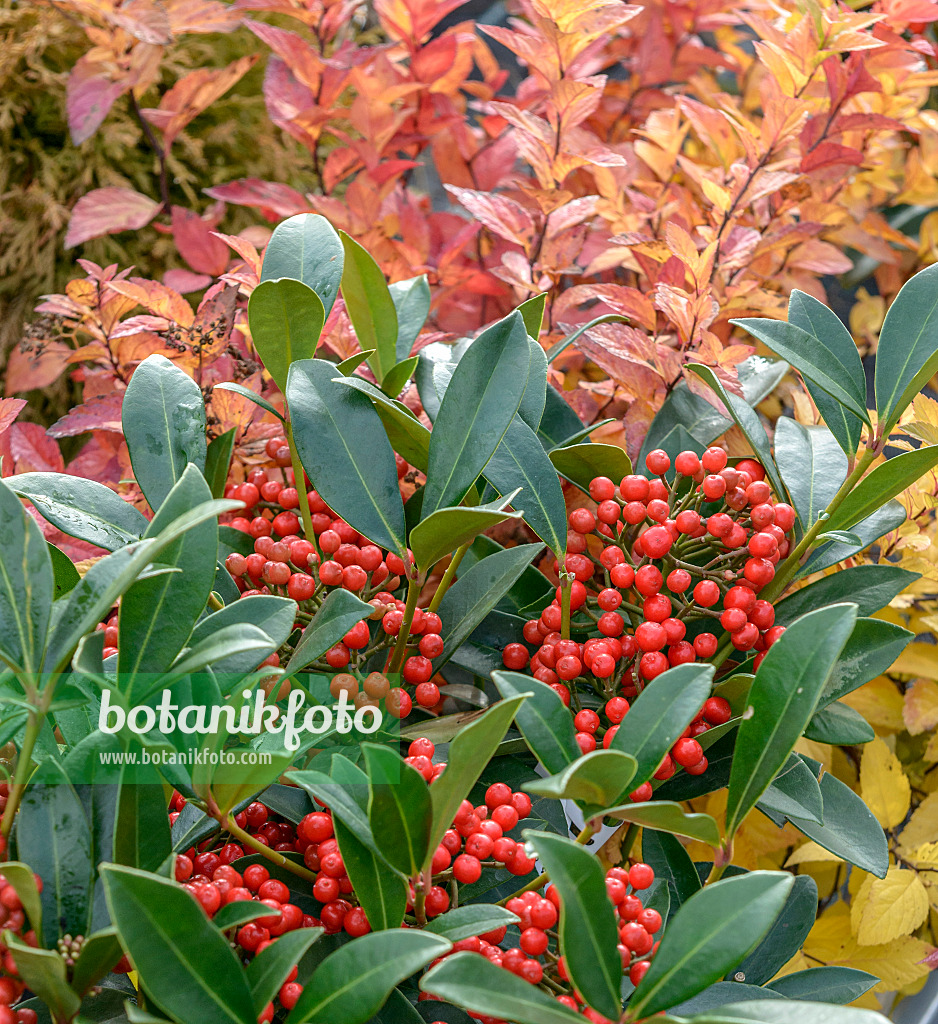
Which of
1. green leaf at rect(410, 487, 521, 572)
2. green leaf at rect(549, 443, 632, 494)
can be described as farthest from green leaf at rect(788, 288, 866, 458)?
green leaf at rect(410, 487, 521, 572)

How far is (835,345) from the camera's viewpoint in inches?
19.6

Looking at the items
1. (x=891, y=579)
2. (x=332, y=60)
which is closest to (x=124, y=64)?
(x=332, y=60)

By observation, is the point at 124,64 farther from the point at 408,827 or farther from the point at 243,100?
the point at 408,827

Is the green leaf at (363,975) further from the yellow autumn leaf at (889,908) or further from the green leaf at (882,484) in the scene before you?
the yellow autumn leaf at (889,908)

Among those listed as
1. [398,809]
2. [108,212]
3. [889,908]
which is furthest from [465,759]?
[108,212]

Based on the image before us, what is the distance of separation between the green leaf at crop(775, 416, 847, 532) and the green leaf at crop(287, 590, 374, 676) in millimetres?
251

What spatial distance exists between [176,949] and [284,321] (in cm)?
30

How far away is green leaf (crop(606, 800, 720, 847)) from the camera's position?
32 cm

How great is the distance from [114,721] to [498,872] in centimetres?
20

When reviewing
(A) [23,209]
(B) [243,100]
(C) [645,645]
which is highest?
(B) [243,100]

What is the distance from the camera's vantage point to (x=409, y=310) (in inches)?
23.4

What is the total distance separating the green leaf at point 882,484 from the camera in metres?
0.43

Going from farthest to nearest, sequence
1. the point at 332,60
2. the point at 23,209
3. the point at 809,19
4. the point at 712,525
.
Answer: the point at 23,209 < the point at 332,60 < the point at 809,19 < the point at 712,525

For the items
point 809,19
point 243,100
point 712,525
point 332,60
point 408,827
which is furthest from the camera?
point 243,100
